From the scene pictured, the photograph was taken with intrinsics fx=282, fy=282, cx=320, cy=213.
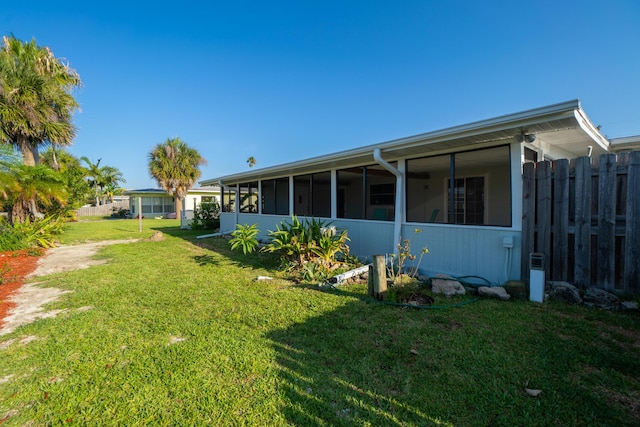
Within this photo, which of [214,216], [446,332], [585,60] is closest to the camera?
[446,332]

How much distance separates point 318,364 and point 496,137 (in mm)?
4239

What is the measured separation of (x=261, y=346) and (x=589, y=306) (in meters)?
4.21

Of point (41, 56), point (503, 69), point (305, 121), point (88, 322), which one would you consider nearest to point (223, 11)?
point (41, 56)

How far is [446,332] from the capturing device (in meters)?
3.14

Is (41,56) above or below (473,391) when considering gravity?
above

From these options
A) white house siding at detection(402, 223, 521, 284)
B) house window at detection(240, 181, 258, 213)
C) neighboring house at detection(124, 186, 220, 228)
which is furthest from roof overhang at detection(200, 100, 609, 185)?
neighboring house at detection(124, 186, 220, 228)

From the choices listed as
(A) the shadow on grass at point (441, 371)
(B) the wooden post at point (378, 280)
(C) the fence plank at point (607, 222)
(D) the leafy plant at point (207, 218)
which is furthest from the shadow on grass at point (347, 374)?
(D) the leafy plant at point (207, 218)

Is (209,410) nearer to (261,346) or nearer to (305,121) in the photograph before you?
(261,346)

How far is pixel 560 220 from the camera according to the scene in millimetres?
4180

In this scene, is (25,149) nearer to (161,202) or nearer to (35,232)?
(35,232)

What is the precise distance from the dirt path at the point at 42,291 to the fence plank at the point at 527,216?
22.6 ft

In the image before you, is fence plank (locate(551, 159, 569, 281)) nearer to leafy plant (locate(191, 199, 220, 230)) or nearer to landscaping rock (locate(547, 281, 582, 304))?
landscaping rock (locate(547, 281, 582, 304))

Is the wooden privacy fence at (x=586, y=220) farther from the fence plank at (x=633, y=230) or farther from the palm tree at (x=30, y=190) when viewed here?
the palm tree at (x=30, y=190)

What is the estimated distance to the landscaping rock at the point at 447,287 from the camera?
4398 mm
